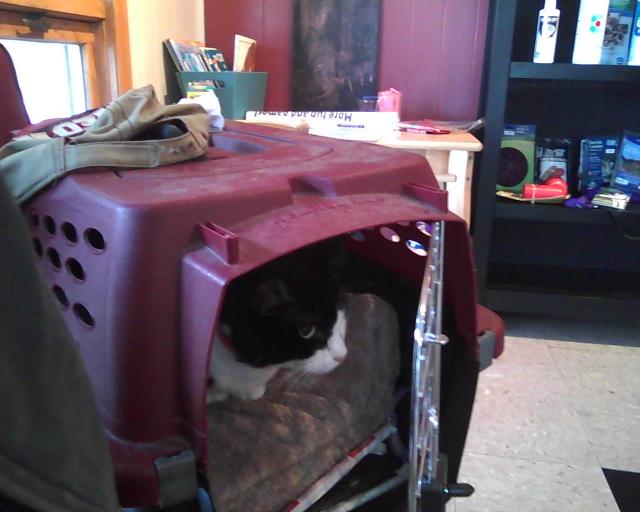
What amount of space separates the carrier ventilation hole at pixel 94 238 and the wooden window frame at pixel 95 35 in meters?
0.77

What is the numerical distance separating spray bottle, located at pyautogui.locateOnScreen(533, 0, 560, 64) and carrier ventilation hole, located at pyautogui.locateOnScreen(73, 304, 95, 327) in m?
1.30

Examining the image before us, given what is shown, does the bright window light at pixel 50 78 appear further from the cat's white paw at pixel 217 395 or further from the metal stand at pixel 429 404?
the metal stand at pixel 429 404

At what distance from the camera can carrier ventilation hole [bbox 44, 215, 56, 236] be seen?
0.56 m

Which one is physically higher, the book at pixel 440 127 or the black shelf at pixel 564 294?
the book at pixel 440 127

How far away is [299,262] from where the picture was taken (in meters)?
0.71

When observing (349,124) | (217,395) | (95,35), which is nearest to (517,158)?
(349,124)

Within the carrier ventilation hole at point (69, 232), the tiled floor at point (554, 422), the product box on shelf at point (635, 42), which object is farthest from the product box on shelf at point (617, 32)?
the carrier ventilation hole at point (69, 232)

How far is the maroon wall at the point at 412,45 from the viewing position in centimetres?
170

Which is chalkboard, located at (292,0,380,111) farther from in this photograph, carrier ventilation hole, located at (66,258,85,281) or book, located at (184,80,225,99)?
carrier ventilation hole, located at (66,258,85,281)

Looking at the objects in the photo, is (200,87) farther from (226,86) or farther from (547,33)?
(547,33)

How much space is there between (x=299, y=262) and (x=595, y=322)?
138 centimetres

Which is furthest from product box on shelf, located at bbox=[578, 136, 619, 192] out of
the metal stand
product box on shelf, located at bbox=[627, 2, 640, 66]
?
the metal stand

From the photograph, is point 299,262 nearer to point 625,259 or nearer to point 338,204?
point 338,204

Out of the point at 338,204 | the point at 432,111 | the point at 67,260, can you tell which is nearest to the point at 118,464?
the point at 67,260
